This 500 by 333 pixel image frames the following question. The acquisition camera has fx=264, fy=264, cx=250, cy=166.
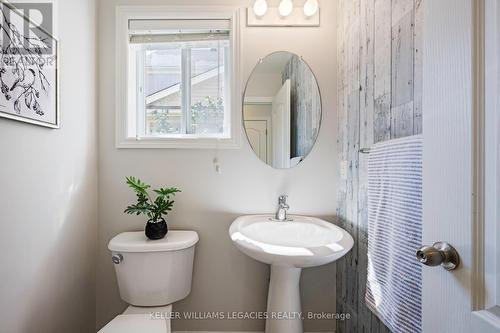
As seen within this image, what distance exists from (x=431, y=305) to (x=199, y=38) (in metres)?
1.79

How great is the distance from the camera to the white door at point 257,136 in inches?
65.1

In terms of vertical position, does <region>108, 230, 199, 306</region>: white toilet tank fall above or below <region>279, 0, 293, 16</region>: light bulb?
below

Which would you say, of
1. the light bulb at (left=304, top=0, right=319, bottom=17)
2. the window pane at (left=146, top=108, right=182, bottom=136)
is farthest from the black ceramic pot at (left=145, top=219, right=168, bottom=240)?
the light bulb at (left=304, top=0, right=319, bottom=17)

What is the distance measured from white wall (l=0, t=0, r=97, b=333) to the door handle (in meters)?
1.40

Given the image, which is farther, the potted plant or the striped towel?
the potted plant

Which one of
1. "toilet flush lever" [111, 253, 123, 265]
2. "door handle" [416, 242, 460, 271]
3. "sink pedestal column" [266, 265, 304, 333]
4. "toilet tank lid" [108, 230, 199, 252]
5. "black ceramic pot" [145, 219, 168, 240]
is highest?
"door handle" [416, 242, 460, 271]

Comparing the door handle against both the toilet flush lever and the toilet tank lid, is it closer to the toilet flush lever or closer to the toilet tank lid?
the toilet tank lid

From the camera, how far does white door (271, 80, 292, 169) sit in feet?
5.45

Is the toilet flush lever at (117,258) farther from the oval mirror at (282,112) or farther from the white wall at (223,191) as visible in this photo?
the oval mirror at (282,112)

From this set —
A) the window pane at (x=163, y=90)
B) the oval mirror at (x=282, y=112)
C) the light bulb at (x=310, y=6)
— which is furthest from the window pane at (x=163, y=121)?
the light bulb at (x=310, y=6)

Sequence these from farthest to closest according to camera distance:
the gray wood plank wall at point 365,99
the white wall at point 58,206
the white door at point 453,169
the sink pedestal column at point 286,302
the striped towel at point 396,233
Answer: the sink pedestal column at point 286,302
the white wall at point 58,206
the gray wood plank wall at point 365,99
the striped towel at point 396,233
the white door at point 453,169

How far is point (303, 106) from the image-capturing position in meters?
1.66

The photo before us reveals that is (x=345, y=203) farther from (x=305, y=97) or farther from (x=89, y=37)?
(x=89, y=37)

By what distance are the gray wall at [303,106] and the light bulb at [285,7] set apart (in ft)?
0.85
